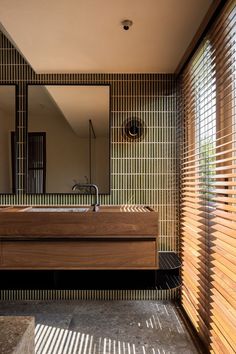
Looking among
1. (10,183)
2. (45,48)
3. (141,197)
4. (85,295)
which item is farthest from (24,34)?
(85,295)

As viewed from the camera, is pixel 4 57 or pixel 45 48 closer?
pixel 45 48

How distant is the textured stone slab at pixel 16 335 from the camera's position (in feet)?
1.97

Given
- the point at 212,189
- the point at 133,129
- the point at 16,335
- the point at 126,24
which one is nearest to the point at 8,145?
the point at 133,129

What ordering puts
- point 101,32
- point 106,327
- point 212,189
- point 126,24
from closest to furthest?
point 212,189
point 126,24
point 101,32
point 106,327

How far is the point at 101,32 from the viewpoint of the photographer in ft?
6.71

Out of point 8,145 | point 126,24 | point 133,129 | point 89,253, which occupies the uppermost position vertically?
point 126,24

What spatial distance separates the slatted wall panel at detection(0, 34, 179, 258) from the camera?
278 centimetres

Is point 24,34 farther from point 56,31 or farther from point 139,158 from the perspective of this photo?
point 139,158

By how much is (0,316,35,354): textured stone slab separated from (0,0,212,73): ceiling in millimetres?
1624

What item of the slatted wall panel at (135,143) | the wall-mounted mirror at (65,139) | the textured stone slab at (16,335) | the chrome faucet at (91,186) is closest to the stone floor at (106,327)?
the slatted wall panel at (135,143)

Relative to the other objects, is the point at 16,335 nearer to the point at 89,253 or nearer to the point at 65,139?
the point at 89,253

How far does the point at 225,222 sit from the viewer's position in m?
1.52

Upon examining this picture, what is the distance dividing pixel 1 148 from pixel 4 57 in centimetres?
82

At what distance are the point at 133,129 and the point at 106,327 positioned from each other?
5.30 ft
